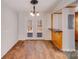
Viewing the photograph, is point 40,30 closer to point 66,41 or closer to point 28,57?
point 66,41

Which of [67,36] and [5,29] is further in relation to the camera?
[67,36]

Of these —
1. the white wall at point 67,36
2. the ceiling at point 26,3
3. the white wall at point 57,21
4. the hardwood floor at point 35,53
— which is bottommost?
the hardwood floor at point 35,53

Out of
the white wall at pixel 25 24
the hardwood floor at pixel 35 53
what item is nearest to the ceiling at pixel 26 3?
the hardwood floor at pixel 35 53

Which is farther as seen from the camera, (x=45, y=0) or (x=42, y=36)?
(x=42, y=36)

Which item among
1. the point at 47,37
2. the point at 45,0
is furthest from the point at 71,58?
the point at 47,37

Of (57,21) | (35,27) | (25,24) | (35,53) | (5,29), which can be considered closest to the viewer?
(5,29)

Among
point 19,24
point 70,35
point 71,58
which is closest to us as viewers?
point 71,58

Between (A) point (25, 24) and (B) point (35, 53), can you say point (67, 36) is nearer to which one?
(B) point (35, 53)

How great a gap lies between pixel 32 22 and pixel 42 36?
1479mm

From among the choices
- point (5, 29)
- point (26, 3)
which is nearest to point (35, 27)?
point (26, 3)

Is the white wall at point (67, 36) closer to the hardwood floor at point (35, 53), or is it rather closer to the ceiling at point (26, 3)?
the hardwood floor at point (35, 53)

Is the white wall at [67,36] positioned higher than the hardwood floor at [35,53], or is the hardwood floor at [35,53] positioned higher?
the white wall at [67,36]

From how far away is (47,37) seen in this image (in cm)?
1170

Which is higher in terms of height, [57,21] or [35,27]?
[57,21]
